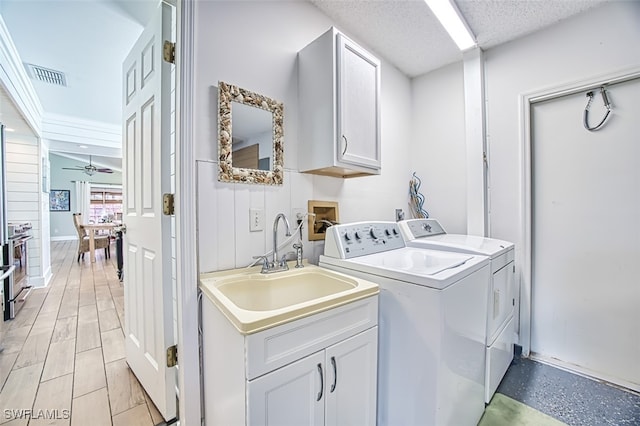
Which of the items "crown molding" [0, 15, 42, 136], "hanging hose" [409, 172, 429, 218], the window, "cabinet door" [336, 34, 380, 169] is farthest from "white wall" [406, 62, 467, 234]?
the window

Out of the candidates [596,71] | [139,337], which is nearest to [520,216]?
[596,71]

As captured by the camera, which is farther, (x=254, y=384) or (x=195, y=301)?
(x=195, y=301)

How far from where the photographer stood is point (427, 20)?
1.89 m

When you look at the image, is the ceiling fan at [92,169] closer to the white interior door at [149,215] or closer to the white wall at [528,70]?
the white interior door at [149,215]

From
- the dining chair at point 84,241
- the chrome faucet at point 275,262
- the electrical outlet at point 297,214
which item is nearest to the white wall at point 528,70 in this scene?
the electrical outlet at point 297,214

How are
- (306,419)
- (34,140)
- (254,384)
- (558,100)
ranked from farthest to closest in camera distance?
(34,140) < (558,100) < (306,419) < (254,384)

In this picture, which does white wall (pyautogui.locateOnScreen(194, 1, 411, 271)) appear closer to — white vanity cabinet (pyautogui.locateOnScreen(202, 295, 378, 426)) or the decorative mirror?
the decorative mirror

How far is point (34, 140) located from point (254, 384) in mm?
4884

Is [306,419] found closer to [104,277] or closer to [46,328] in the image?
[46,328]

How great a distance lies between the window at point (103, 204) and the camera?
8.80m

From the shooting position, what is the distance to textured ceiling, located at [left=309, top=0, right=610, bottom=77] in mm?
1741

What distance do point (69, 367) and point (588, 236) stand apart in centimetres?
365

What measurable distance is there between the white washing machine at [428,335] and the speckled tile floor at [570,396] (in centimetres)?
45

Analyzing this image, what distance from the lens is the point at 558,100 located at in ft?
6.36
